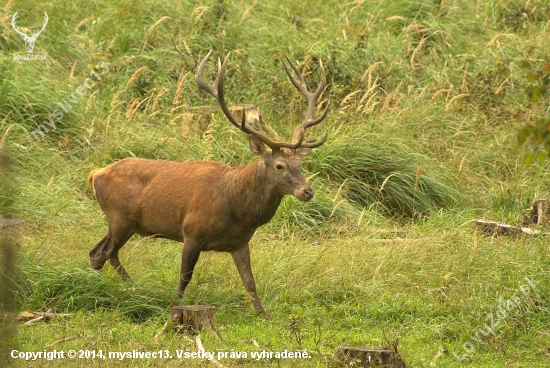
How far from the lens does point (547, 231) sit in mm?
8961

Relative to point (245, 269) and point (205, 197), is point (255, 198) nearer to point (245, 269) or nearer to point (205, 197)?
point (205, 197)

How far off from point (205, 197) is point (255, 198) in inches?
16.7

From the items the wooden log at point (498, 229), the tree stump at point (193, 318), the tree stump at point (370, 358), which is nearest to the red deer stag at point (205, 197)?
the tree stump at point (193, 318)

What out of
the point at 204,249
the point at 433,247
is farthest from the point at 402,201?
the point at 204,249

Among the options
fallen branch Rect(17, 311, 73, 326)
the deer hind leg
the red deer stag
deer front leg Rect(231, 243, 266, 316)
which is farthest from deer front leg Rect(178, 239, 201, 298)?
fallen branch Rect(17, 311, 73, 326)

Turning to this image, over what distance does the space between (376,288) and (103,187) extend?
2.47 m

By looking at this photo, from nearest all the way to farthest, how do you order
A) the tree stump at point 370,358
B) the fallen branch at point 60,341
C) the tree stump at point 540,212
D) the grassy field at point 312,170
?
the tree stump at point 370,358 < the fallen branch at point 60,341 < the grassy field at point 312,170 < the tree stump at point 540,212

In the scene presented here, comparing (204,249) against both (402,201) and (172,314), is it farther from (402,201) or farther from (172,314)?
(402,201)

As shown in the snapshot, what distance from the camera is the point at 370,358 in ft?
18.5

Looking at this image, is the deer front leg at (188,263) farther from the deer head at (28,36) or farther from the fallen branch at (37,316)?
the deer head at (28,36)

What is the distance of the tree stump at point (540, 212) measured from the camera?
9.48 meters

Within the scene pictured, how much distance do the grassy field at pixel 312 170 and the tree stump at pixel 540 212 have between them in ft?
1.55

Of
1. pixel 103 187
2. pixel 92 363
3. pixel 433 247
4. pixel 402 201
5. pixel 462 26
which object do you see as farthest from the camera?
pixel 462 26

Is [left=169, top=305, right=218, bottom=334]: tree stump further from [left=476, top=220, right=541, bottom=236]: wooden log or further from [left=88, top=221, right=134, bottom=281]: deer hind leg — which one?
[left=476, top=220, right=541, bottom=236]: wooden log
